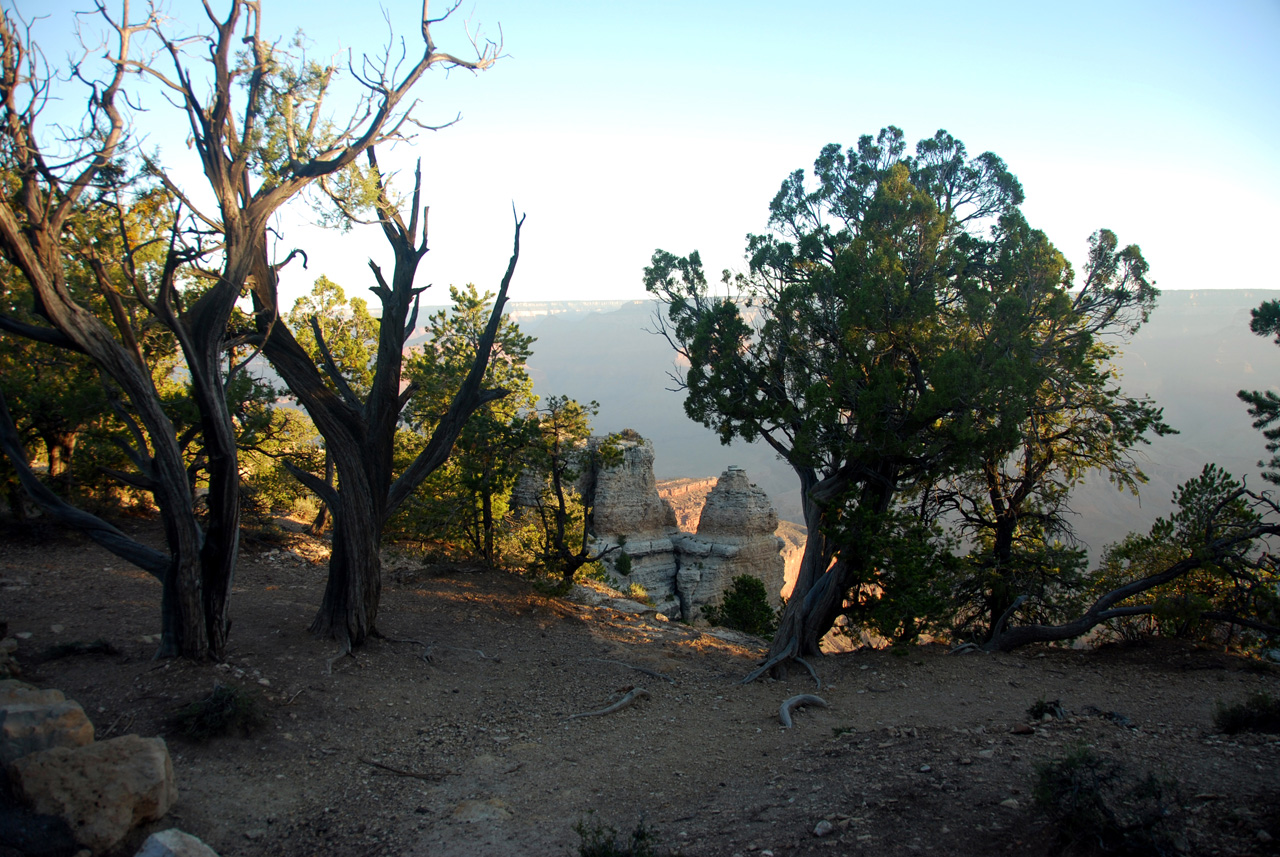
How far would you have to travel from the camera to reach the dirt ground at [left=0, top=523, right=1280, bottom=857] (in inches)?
170

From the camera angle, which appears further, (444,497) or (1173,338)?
(1173,338)

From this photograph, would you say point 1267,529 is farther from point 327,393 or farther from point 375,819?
point 327,393

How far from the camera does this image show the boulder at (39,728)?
3904 millimetres

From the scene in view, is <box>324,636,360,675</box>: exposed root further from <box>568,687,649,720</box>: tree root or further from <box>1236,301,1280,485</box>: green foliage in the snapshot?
<box>1236,301,1280,485</box>: green foliage

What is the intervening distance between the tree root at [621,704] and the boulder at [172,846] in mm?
4266

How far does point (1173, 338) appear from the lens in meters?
119

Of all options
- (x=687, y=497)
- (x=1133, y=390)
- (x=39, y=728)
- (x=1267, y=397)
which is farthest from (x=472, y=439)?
(x=1133, y=390)

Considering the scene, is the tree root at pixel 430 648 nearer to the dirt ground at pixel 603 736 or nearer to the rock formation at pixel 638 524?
the dirt ground at pixel 603 736

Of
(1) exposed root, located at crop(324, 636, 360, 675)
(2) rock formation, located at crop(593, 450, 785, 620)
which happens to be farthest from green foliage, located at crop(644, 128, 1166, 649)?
(2) rock formation, located at crop(593, 450, 785, 620)

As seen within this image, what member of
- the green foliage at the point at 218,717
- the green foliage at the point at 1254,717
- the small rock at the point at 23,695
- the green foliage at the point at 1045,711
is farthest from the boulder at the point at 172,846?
the green foliage at the point at 1254,717

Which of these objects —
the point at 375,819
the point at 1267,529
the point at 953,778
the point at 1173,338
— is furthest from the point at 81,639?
the point at 1173,338

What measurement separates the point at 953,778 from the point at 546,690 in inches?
192

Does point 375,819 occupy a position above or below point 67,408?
below

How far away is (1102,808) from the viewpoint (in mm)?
3523
